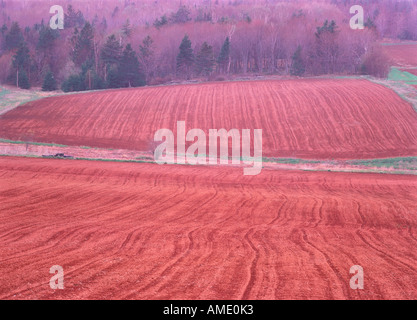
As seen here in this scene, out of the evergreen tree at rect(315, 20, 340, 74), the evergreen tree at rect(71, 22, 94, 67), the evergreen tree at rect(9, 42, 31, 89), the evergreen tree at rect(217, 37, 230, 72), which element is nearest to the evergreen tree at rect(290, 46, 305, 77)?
the evergreen tree at rect(315, 20, 340, 74)

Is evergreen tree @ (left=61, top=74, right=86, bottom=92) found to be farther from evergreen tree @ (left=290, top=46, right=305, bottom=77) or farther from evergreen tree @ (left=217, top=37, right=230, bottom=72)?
evergreen tree @ (left=290, top=46, right=305, bottom=77)

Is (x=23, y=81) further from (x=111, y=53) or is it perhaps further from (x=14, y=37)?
(x=14, y=37)

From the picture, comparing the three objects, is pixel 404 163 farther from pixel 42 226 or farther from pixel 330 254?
pixel 42 226

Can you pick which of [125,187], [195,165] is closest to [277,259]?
[125,187]
